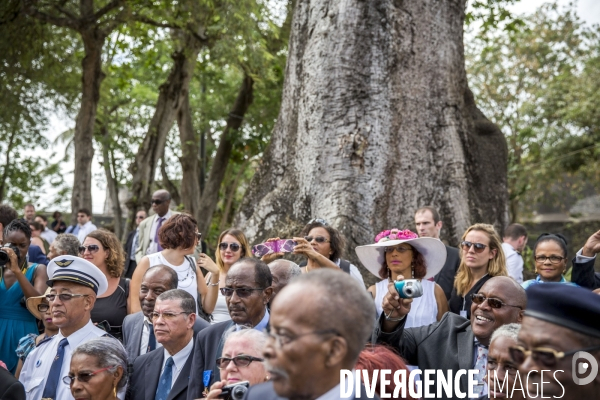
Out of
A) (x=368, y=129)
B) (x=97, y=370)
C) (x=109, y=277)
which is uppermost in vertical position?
(x=368, y=129)

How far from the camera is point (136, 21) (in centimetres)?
1727

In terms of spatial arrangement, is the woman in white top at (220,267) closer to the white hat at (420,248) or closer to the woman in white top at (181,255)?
the woman in white top at (181,255)

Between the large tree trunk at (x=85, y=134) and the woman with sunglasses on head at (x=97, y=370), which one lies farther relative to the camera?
the large tree trunk at (x=85, y=134)

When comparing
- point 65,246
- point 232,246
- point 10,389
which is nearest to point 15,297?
point 65,246

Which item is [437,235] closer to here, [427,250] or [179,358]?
[427,250]

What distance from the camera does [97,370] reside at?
4.97 metres

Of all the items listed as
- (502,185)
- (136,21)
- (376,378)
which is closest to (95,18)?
(136,21)

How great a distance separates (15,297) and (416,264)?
3639 mm

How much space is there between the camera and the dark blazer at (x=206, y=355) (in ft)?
17.0

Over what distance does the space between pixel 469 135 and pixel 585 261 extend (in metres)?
3.54

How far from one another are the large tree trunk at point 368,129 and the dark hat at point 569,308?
209 inches

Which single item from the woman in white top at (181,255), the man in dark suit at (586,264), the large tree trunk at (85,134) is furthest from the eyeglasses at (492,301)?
the large tree trunk at (85,134)

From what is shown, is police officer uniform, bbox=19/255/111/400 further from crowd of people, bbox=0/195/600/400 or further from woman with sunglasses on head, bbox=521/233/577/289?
woman with sunglasses on head, bbox=521/233/577/289

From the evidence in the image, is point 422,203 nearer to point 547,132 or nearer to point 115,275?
point 115,275
